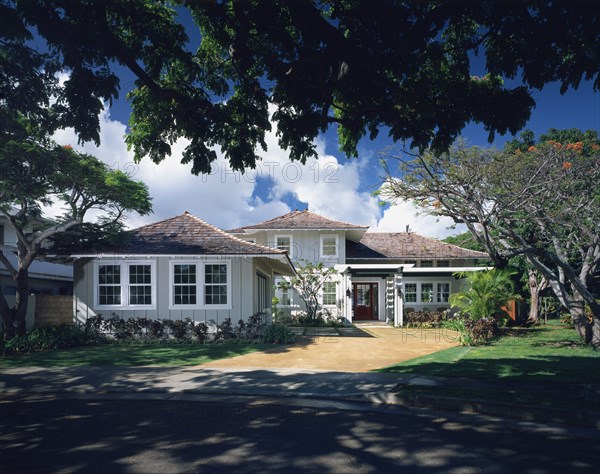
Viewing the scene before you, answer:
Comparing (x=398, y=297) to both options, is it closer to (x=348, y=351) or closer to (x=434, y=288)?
(x=434, y=288)

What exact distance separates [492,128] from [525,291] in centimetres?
2274

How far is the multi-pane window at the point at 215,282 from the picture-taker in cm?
1675

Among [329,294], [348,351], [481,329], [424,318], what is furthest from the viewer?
[329,294]

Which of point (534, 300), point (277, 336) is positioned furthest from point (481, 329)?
point (534, 300)

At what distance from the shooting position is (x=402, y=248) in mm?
29625

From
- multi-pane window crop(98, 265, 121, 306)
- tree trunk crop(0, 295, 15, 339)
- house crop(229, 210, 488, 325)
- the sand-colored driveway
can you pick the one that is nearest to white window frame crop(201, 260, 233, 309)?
the sand-colored driveway

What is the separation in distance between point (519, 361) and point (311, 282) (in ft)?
43.4

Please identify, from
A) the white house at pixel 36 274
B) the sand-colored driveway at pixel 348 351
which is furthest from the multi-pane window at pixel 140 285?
the white house at pixel 36 274

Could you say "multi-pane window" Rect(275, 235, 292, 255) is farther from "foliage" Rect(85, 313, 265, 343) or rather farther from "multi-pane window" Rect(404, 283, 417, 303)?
"foliage" Rect(85, 313, 265, 343)

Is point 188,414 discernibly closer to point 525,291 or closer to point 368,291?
point 368,291

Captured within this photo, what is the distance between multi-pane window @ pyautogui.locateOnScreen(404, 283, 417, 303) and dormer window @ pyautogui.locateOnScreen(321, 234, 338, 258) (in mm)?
4740

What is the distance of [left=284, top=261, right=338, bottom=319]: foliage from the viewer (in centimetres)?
2408

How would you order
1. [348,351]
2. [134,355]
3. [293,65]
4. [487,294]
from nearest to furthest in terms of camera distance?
[293,65] → [134,355] → [348,351] → [487,294]

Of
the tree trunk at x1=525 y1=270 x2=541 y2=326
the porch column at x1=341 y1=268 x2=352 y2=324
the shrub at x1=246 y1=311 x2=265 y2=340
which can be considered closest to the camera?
the shrub at x1=246 y1=311 x2=265 y2=340
